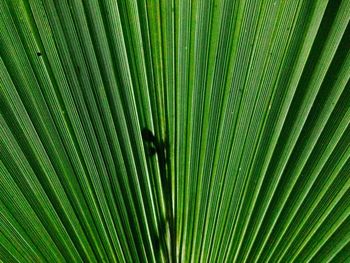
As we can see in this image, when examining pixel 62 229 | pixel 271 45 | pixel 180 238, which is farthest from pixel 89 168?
pixel 271 45

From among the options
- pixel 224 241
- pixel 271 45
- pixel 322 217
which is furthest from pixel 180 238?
pixel 271 45

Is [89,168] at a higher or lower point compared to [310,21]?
lower

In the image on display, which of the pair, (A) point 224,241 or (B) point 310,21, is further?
(A) point 224,241

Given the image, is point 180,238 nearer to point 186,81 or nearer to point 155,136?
point 155,136

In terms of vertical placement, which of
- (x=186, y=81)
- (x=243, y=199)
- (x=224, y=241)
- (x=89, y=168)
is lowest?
(x=224, y=241)

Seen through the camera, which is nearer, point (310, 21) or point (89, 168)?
point (310, 21)

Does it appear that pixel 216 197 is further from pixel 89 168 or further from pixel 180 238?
pixel 89 168
